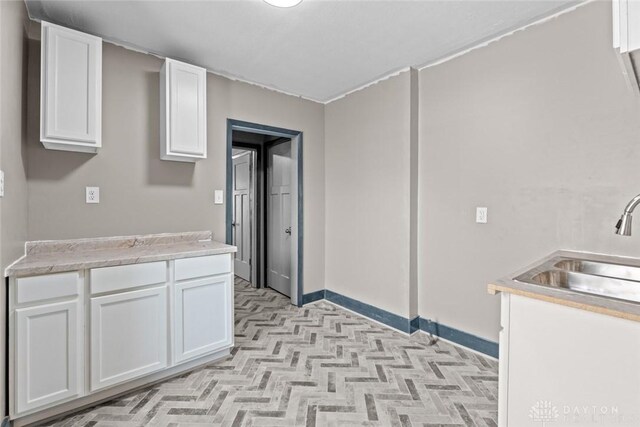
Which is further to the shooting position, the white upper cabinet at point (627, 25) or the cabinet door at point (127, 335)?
the cabinet door at point (127, 335)

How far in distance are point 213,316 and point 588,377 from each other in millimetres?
2143

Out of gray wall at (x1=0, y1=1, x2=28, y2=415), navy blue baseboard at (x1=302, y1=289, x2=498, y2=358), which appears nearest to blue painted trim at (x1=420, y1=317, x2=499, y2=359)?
navy blue baseboard at (x1=302, y1=289, x2=498, y2=358)

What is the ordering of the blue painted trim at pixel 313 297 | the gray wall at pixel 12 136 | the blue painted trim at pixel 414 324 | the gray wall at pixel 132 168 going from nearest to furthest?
1. the gray wall at pixel 12 136
2. the gray wall at pixel 132 168
3. the blue painted trim at pixel 414 324
4. the blue painted trim at pixel 313 297

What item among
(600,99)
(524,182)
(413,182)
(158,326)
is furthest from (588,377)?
(158,326)

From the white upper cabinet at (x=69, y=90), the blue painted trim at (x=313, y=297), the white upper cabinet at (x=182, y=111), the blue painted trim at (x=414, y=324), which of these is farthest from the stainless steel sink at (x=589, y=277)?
the white upper cabinet at (x=69, y=90)

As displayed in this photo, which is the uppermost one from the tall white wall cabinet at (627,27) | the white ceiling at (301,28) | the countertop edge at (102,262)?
the white ceiling at (301,28)

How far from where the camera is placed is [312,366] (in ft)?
7.70

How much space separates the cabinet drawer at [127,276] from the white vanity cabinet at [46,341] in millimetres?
94

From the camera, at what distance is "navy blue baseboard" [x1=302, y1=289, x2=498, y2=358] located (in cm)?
249

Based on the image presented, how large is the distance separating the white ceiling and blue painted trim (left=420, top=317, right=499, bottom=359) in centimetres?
234

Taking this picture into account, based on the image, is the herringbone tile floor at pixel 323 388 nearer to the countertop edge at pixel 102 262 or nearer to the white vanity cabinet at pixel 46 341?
the white vanity cabinet at pixel 46 341

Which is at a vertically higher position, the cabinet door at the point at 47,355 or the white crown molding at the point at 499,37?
the white crown molding at the point at 499,37

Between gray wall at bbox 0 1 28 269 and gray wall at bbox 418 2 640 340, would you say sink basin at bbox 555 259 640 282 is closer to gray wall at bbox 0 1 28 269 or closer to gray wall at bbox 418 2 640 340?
gray wall at bbox 418 2 640 340

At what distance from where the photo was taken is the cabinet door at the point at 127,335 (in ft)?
6.09
